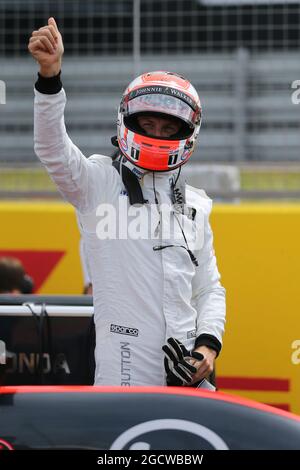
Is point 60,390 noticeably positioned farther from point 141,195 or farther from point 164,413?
point 141,195

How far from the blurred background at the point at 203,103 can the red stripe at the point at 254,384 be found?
0.59 meters

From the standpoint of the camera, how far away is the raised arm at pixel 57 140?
2973mm

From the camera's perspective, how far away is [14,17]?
6715mm

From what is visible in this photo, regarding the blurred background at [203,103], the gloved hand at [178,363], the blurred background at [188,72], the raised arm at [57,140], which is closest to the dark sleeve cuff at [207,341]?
the gloved hand at [178,363]

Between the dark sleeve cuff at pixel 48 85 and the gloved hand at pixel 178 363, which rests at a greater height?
the dark sleeve cuff at pixel 48 85

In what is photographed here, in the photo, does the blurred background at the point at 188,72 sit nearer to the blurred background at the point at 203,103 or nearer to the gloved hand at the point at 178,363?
the blurred background at the point at 203,103

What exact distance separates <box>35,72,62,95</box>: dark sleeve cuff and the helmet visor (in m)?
0.42

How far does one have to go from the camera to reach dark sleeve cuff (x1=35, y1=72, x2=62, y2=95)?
3006 millimetres

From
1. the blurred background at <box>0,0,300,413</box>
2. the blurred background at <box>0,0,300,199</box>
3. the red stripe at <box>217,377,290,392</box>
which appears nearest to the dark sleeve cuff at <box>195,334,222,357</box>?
the red stripe at <box>217,377,290,392</box>

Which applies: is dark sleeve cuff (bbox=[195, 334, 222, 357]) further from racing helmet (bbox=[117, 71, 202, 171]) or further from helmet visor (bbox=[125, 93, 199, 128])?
helmet visor (bbox=[125, 93, 199, 128])

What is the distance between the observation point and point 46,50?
2971 millimetres

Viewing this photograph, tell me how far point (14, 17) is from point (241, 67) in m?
1.60

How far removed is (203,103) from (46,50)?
13.0 feet

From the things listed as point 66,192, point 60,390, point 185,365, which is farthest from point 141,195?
point 60,390
